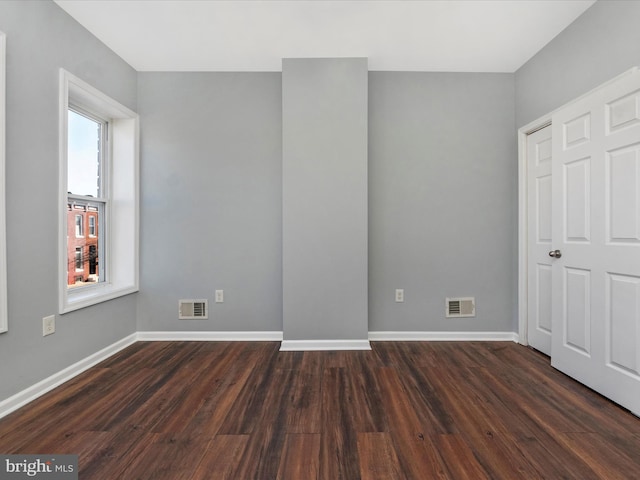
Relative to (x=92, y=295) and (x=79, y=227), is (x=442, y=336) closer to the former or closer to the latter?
(x=92, y=295)

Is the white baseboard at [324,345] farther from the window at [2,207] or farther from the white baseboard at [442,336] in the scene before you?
the window at [2,207]

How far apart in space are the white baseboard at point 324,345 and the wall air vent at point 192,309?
0.93 meters

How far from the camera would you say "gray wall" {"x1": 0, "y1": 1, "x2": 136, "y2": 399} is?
74.4 inches

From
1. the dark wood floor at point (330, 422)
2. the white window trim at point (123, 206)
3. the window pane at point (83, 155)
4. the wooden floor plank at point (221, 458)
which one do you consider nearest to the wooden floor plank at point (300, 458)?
the dark wood floor at point (330, 422)

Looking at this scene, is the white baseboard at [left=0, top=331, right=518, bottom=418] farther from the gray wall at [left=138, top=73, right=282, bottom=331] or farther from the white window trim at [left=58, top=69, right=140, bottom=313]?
the white window trim at [left=58, top=69, right=140, bottom=313]

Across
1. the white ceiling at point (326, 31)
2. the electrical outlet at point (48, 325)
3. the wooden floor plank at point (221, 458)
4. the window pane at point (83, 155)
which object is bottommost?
the wooden floor plank at point (221, 458)

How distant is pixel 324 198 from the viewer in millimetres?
2885

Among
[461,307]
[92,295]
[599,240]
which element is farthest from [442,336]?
[92,295]

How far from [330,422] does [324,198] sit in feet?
6.07

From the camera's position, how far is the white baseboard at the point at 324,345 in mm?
2873

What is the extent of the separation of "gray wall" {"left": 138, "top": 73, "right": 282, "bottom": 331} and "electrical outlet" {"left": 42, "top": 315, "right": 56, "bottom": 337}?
970 mm

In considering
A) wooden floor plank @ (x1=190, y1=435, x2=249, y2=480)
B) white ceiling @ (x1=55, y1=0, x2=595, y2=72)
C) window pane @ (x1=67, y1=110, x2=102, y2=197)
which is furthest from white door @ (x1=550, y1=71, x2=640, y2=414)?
window pane @ (x1=67, y1=110, x2=102, y2=197)

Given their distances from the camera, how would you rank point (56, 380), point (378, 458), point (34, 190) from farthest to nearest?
point (56, 380), point (34, 190), point (378, 458)

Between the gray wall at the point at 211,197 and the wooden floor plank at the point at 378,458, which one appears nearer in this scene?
the wooden floor plank at the point at 378,458
